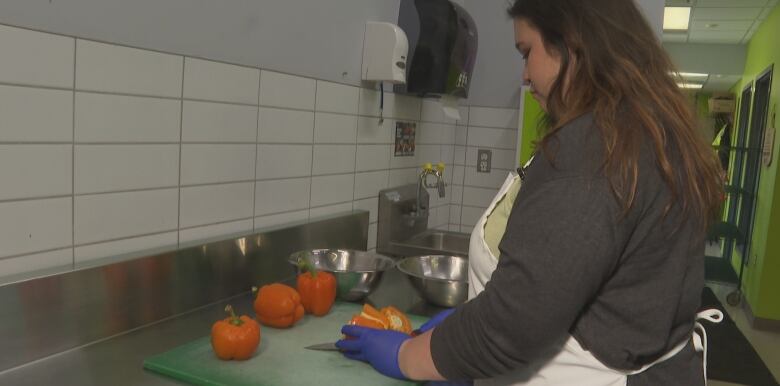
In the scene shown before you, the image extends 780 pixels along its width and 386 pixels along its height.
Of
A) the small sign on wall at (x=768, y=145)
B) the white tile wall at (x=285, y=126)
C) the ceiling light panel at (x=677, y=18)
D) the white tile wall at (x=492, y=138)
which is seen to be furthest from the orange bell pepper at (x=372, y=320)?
the ceiling light panel at (x=677, y=18)

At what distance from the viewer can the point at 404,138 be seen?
7.98ft

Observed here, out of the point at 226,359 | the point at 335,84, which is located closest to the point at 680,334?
the point at 226,359

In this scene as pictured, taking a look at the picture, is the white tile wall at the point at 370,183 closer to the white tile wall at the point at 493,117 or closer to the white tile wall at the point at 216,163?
the white tile wall at the point at 216,163

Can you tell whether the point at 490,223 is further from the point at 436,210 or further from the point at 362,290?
the point at 436,210

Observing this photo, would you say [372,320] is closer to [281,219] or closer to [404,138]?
[281,219]

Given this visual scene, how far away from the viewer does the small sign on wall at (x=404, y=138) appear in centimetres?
238

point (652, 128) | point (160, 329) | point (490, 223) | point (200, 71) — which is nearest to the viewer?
point (652, 128)

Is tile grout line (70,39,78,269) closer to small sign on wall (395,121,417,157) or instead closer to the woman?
the woman

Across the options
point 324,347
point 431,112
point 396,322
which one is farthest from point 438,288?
point 431,112

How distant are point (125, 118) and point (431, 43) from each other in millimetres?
1274

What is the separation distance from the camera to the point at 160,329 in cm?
131

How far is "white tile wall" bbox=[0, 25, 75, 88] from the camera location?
3.44 feet

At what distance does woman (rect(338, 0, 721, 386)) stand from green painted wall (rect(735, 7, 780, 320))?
181 inches

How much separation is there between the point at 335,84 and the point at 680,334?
1.32 metres
